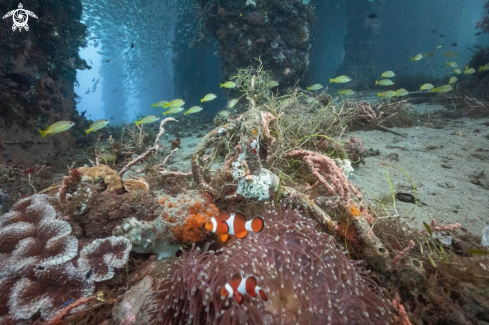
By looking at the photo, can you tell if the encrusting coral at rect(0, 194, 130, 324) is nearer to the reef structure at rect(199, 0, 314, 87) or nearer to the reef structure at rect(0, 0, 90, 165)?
the reef structure at rect(0, 0, 90, 165)

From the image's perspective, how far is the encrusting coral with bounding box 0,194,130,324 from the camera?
1812 mm

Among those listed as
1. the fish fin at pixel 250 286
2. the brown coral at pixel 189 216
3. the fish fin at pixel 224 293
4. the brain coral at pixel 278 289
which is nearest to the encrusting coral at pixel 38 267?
the brown coral at pixel 189 216

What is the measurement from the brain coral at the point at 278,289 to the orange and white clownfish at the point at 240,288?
0.07 meters

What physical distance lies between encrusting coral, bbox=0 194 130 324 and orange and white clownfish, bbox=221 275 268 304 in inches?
53.0

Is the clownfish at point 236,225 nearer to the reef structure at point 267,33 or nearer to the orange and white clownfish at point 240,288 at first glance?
the orange and white clownfish at point 240,288

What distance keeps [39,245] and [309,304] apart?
266cm

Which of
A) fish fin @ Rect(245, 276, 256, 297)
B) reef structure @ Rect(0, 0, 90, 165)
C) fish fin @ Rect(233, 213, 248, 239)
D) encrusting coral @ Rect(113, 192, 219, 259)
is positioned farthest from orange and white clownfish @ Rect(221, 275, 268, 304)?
reef structure @ Rect(0, 0, 90, 165)

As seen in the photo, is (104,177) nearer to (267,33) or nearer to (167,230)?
(167,230)

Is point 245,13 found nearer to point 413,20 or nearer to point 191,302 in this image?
point 191,302

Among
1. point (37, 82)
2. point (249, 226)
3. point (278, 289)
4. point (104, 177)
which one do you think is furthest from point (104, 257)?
point (37, 82)

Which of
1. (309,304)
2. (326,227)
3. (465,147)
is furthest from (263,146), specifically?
(465,147)

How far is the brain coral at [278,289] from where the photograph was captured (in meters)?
1.44

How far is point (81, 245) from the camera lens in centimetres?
234

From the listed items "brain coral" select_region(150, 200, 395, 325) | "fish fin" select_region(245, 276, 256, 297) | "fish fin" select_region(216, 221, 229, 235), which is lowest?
"brain coral" select_region(150, 200, 395, 325)
